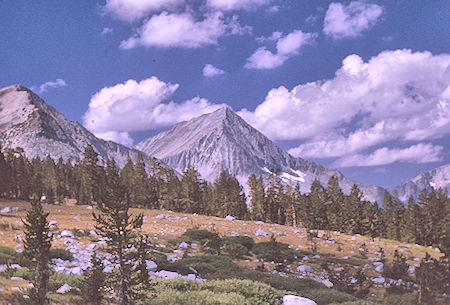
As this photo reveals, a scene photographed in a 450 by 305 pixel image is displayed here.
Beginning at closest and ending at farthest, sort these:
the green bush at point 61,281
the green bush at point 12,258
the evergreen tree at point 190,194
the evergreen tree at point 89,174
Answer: the green bush at point 61,281
the green bush at point 12,258
the evergreen tree at point 89,174
the evergreen tree at point 190,194

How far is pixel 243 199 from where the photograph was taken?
82750mm

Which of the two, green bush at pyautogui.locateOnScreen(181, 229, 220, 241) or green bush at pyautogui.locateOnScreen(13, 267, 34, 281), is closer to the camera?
green bush at pyautogui.locateOnScreen(13, 267, 34, 281)

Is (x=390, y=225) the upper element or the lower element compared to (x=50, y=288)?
lower

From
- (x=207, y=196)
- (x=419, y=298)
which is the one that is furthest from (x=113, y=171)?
(x=207, y=196)

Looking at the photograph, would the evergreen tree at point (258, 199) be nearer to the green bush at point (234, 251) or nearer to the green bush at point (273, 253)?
the green bush at point (273, 253)

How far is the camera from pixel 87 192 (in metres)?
70.5

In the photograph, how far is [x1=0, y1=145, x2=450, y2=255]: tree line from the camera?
67.1 meters

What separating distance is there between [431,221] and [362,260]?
5200 cm

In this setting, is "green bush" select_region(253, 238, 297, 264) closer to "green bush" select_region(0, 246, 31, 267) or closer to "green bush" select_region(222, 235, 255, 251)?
"green bush" select_region(222, 235, 255, 251)

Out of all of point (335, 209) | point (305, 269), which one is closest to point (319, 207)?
point (335, 209)

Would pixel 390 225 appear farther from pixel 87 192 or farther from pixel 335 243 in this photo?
pixel 87 192

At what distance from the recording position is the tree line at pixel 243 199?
220 ft

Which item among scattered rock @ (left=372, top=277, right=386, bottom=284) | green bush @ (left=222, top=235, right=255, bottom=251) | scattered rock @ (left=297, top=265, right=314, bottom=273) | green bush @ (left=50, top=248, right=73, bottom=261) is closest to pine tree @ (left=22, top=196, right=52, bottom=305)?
green bush @ (left=50, top=248, right=73, bottom=261)

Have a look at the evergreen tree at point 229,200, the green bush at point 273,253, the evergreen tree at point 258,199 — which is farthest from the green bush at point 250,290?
the evergreen tree at point 258,199
